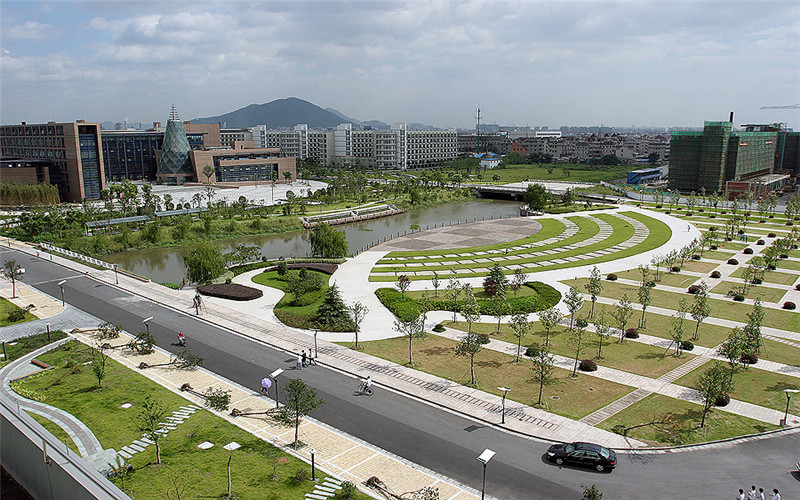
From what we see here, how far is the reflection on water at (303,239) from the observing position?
46.0 m

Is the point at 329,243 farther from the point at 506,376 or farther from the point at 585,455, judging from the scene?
the point at 585,455

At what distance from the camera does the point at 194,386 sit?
861 inches

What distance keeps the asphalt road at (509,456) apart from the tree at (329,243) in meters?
21.2

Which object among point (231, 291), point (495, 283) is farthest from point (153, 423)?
point (495, 283)

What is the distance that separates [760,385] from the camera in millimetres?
22406

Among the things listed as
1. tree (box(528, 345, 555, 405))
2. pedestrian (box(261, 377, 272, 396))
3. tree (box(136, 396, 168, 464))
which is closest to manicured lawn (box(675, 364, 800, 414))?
tree (box(528, 345, 555, 405))

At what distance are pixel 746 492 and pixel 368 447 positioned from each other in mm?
11068

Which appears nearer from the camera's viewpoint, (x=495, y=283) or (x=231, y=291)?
(x=495, y=283)

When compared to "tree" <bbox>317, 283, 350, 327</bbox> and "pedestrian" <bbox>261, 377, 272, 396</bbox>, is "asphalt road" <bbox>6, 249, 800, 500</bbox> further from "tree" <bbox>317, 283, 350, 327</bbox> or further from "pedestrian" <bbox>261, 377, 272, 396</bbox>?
"tree" <bbox>317, 283, 350, 327</bbox>

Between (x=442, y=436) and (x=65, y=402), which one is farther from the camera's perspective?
(x=65, y=402)

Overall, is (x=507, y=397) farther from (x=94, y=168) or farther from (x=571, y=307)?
(x=94, y=168)

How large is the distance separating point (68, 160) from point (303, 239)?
39.4m

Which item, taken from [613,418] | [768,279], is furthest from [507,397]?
[768,279]

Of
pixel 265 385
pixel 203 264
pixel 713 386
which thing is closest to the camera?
pixel 713 386
